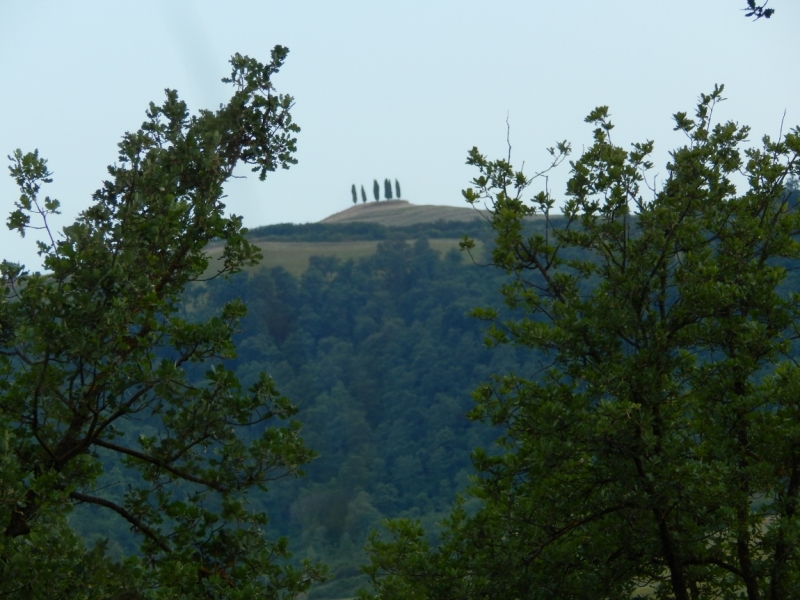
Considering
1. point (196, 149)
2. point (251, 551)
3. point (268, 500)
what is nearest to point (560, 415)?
point (251, 551)

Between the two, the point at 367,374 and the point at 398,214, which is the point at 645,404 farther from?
the point at 398,214

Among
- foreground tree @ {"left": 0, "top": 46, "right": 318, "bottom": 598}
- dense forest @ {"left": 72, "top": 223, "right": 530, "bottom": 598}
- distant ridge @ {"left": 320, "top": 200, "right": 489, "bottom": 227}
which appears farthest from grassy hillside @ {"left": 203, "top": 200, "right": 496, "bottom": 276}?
foreground tree @ {"left": 0, "top": 46, "right": 318, "bottom": 598}

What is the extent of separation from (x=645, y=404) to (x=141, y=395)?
4.24m

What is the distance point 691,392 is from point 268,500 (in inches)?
2125

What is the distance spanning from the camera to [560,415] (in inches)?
327

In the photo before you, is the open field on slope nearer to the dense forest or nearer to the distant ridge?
the dense forest

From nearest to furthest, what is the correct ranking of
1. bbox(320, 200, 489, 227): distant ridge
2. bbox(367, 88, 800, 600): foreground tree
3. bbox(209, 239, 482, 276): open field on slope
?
bbox(367, 88, 800, 600): foreground tree < bbox(209, 239, 482, 276): open field on slope < bbox(320, 200, 489, 227): distant ridge

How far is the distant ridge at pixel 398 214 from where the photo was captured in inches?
5172

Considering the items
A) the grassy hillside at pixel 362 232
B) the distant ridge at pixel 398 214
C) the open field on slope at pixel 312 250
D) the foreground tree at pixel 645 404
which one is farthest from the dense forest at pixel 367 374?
the foreground tree at pixel 645 404

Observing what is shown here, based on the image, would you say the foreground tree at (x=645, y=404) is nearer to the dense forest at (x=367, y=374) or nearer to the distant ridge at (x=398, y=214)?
the dense forest at (x=367, y=374)

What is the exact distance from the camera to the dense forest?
2415 inches

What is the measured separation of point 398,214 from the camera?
447ft

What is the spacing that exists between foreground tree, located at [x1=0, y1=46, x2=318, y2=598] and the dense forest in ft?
116

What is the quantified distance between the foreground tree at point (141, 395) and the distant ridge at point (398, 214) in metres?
120
